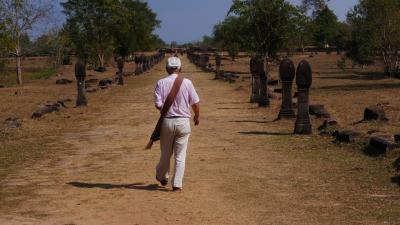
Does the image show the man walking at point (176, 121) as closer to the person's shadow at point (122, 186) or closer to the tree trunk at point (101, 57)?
the person's shadow at point (122, 186)

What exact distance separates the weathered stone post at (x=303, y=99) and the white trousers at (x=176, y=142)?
529cm

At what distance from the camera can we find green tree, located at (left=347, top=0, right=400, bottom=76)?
33.6 metres

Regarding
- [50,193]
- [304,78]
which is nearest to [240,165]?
[50,193]

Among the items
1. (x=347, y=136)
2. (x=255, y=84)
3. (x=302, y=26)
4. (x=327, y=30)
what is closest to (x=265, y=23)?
(x=302, y=26)

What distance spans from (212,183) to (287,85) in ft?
23.2

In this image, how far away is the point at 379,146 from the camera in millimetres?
9695

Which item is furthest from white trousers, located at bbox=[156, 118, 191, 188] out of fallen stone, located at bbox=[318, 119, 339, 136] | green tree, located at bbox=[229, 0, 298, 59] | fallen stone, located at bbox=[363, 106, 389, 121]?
green tree, located at bbox=[229, 0, 298, 59]

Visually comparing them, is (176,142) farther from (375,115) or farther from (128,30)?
(128,30)

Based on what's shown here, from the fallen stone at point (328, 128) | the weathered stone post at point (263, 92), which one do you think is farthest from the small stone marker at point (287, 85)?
the weathered stone post at point (263, 92)

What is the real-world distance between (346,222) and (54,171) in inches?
178

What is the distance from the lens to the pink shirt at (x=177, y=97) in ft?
24.7

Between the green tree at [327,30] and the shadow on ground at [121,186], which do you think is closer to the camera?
the shadow on ground at [121,186]

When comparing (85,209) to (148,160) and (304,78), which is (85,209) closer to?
(148,160)

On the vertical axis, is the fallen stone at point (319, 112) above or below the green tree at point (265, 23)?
below
